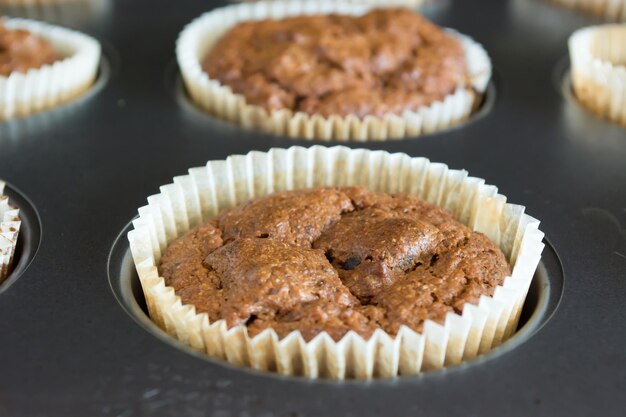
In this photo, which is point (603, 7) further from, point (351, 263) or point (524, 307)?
point (351, 263)

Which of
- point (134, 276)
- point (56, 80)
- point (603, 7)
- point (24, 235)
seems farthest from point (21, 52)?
point (603, 7)

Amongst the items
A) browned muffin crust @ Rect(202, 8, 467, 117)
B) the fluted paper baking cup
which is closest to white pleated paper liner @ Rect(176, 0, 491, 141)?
browned muffin crust @ Rect(202, 8, 467, 117)

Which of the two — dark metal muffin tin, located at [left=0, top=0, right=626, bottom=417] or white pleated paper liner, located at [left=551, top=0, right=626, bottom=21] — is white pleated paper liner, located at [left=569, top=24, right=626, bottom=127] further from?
white pleated paper liner, located at [left=551, top=0, right=626, bottom=21]

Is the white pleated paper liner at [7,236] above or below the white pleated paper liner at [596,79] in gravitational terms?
below

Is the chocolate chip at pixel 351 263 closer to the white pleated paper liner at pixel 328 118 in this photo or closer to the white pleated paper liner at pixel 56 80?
the white pleated paper liner at pixel 328 118

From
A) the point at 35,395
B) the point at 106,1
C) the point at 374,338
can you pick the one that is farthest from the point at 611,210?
the point at 106,1

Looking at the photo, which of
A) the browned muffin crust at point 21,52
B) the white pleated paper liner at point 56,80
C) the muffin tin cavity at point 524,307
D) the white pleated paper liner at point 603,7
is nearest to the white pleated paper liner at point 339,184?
the muffin tin cavity at point 524,307
